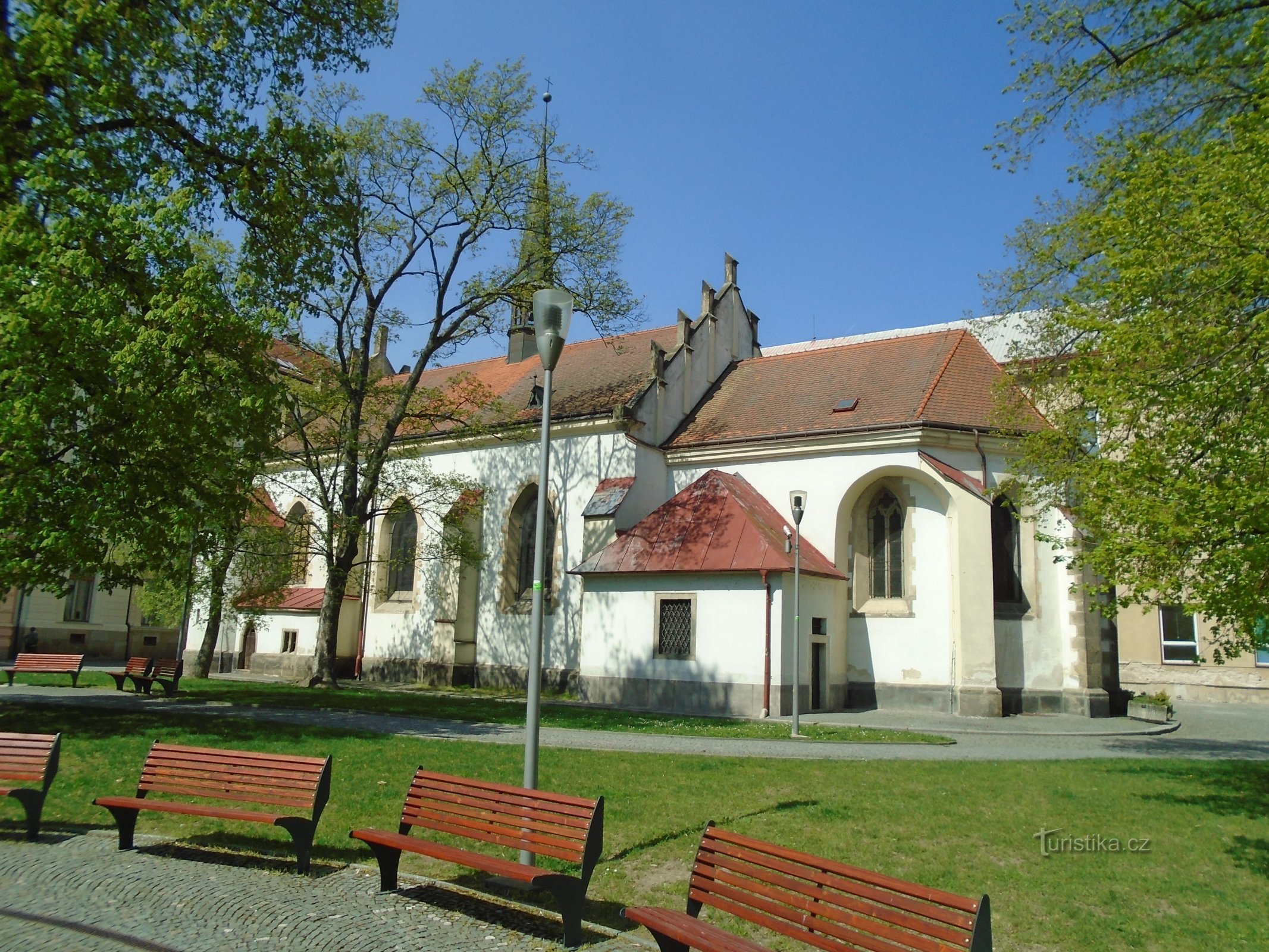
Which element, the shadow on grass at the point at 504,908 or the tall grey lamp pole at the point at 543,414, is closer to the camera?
the shadow on grass at the point at 504,908

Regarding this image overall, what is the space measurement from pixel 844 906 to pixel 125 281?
12781 millimetres

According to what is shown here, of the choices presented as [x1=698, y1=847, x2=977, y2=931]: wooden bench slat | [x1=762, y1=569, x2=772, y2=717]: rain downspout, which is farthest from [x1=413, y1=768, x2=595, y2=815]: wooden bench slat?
[x1=762, y1=569, x2=772, y2=717]: rain downspout

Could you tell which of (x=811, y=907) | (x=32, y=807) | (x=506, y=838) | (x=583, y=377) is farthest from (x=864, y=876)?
(x=583, y=377)

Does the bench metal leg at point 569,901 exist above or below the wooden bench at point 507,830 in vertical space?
below

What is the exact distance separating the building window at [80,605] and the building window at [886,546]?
1142 inches

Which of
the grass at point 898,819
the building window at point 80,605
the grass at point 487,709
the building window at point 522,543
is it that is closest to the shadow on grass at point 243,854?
the grass at point 898,819

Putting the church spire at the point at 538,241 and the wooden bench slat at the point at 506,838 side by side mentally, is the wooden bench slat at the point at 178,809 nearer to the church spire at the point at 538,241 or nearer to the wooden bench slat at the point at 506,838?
the wooden bench slat at the point at 506,838

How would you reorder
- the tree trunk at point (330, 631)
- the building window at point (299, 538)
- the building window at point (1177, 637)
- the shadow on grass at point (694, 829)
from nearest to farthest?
the shadow on grass at point (694, 829) < the building window at point (299, 538) < the tree trunk at point (330, 631) < the building window at point (1177, 637)

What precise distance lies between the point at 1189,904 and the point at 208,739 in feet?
38.6

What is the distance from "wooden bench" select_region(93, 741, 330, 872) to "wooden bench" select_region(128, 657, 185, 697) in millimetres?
14815

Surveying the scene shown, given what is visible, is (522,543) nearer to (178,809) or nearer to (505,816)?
(178,809)

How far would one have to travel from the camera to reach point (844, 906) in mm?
4285

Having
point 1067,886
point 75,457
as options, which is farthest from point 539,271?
point 1067,886

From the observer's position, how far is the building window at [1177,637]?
31281mm
